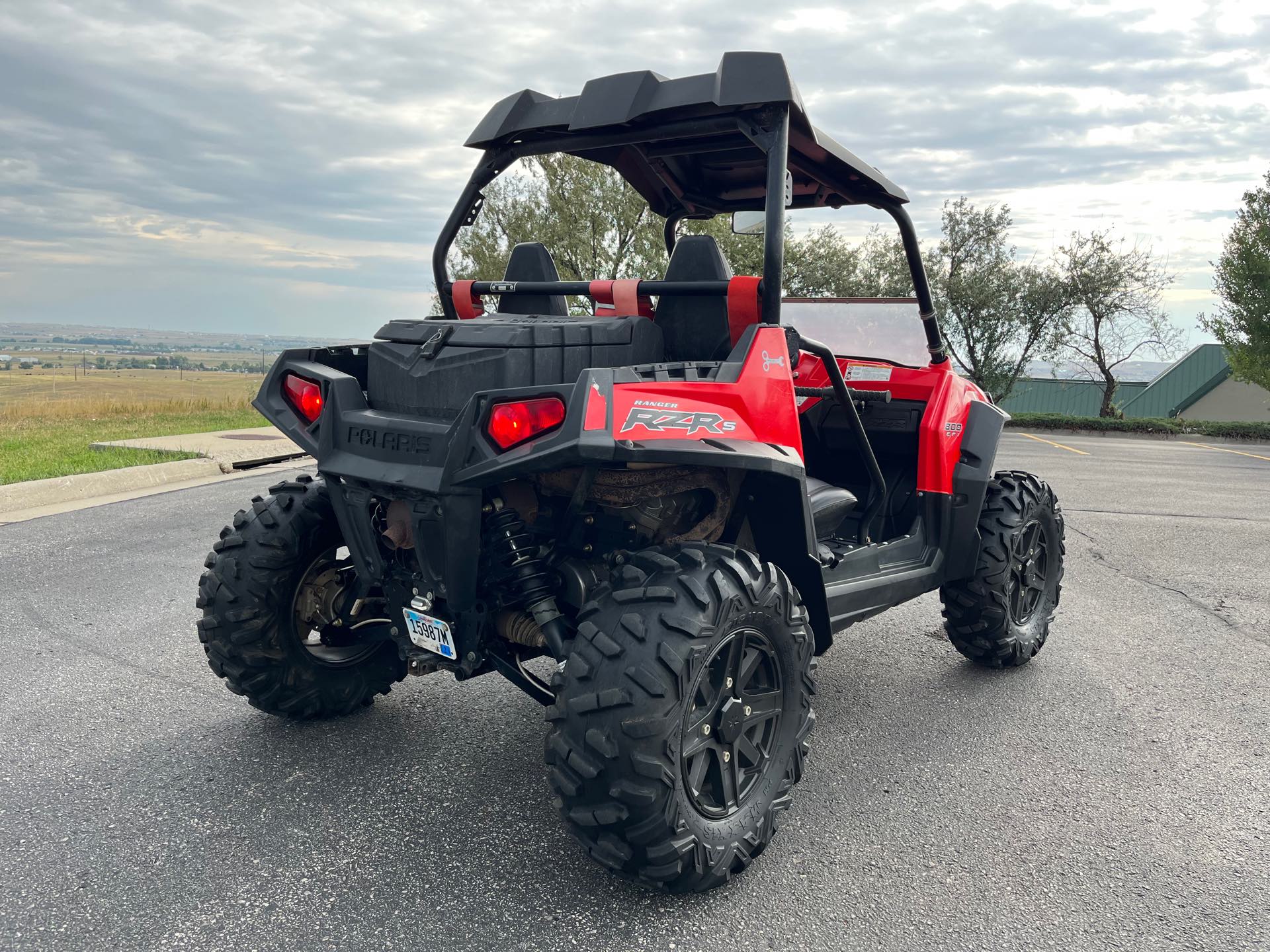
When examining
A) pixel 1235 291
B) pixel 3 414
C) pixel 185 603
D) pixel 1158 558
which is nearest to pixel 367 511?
pixel 185 603

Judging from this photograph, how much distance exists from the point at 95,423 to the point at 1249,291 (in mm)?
27638

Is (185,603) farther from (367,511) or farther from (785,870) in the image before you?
(785,870)

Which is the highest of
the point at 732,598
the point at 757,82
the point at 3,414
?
the point at 757,82

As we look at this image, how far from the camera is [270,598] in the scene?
3223 mm

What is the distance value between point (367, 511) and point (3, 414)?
1759cm

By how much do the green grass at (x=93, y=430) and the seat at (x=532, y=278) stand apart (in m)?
7.24

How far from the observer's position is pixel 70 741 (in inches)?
135

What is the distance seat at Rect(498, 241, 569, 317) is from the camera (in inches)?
135

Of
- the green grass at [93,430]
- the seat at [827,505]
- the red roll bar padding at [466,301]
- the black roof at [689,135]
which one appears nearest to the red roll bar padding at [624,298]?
the black roof at [689,135]

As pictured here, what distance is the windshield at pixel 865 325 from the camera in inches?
176

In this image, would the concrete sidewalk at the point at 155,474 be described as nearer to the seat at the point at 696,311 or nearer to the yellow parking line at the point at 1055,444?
the seat at the point at 696,311

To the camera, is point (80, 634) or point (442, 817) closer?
point (442, 817)

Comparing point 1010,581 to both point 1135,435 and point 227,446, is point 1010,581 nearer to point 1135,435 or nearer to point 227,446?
point 227,446

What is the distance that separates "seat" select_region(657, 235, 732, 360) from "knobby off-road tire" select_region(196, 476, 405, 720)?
132 cm
